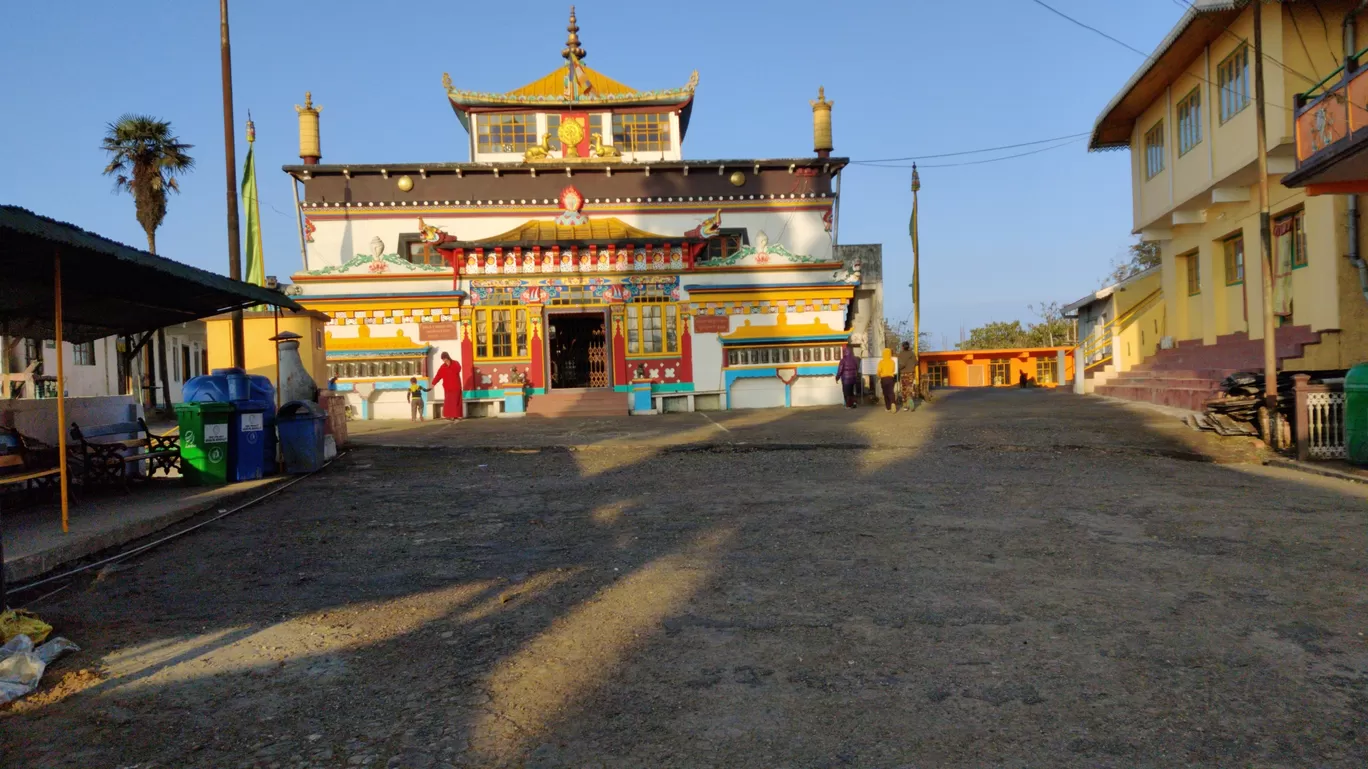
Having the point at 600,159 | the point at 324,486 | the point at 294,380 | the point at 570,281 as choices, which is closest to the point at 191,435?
the point at 324,486

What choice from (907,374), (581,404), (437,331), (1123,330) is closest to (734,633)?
(907,374)

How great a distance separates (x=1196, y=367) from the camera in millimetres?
17953

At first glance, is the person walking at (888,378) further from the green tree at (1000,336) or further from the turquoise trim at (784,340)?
the green tree at (1000,336)

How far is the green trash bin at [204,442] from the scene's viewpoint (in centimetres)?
1002

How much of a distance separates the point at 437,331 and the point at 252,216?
17.1 feet

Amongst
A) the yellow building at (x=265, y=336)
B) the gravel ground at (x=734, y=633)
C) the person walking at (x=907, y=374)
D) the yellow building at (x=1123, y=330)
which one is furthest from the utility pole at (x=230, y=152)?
the yellow building at (x=1123, y=330)

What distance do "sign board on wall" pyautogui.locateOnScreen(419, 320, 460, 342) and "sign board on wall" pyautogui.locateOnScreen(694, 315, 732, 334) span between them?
6552 mm

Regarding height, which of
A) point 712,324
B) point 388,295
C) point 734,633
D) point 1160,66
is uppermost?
point 1160,66

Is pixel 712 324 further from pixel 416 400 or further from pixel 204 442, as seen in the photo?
pixel 204 442

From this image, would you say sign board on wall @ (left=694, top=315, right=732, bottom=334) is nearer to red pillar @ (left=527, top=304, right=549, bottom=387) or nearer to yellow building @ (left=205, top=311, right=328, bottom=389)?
red pillar @ (left=527, top=304, right=549, bottom=387)

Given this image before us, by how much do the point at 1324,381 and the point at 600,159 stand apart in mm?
20400

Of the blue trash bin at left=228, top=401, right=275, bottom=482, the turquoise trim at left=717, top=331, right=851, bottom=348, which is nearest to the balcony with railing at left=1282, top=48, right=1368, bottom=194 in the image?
the turquoise trim at left=717, top=331, right=851, bottom=348

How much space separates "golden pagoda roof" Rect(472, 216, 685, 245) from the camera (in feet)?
77.0

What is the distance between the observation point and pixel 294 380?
1385cm
